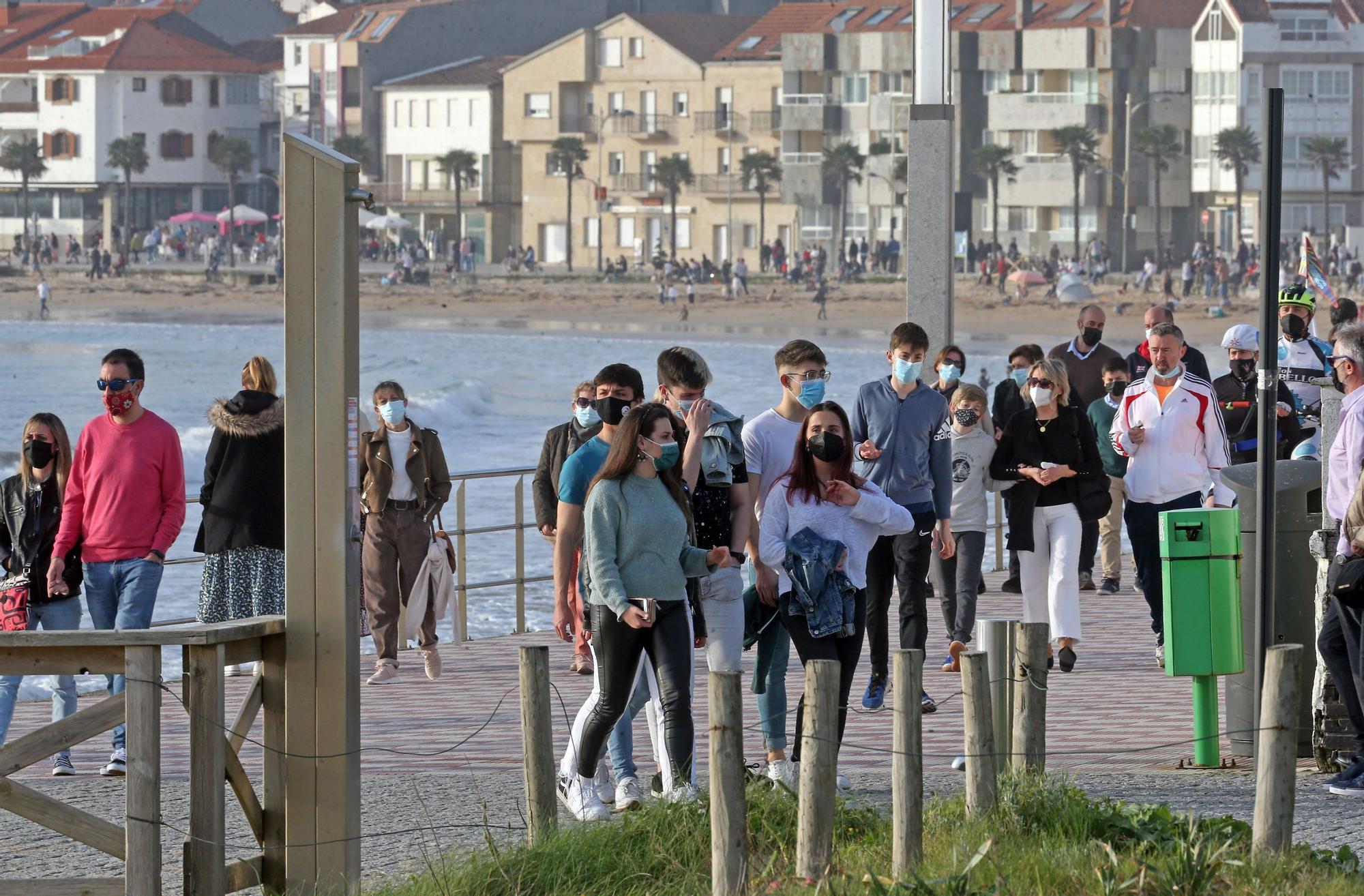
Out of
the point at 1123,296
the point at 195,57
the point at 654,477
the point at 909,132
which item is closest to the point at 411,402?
the point at 1123,296

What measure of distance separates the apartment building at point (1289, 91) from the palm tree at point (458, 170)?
36.2m

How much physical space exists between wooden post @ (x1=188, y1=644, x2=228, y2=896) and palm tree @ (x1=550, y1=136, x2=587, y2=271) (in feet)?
330

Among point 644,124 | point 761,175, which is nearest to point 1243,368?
point 761,175

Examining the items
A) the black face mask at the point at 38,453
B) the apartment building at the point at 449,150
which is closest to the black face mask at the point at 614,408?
the black face mask at the point at 38,453

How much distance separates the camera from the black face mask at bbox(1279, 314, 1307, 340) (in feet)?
43.1

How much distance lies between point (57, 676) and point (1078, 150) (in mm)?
85737

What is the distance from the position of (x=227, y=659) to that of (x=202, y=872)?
599mm

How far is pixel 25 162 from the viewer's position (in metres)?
119

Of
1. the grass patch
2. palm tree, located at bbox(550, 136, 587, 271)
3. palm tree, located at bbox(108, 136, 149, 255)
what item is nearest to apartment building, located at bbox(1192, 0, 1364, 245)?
palm tree, located at bbox(550, 136, 587, 271)

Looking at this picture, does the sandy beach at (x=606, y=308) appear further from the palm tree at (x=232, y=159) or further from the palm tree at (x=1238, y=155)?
the palm tree at (x=232, y=159)

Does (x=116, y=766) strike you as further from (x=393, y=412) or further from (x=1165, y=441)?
(x=1165, y=441)

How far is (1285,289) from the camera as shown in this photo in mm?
13141

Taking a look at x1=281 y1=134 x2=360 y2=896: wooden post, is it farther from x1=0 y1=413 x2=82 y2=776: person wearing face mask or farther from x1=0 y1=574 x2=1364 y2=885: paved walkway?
x1=0 y1=413 x2=82 y2=776: person wearing face mask

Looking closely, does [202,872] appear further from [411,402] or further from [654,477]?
[411,402]
